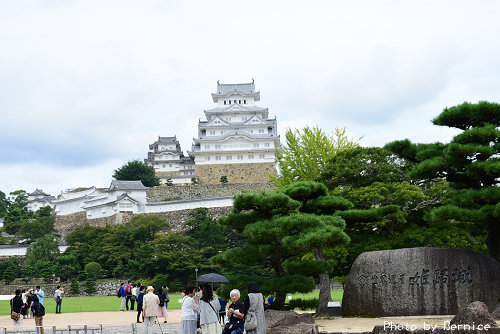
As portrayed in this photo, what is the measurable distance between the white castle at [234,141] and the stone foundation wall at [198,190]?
414 cm

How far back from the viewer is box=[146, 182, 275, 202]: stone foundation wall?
48.8 meters

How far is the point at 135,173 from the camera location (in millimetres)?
55500

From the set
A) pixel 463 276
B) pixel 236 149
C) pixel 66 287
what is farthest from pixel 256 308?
pixel 236 149

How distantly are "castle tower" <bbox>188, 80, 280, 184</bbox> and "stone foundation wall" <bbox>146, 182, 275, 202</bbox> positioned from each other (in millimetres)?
4143

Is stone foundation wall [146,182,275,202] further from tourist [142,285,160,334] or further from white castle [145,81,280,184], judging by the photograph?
tourist [142,285,160,334]

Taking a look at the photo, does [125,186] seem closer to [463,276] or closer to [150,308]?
[150,308]

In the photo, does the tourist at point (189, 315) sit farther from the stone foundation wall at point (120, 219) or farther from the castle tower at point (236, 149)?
the castle tower at point (236, 149)

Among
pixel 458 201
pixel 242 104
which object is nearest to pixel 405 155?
pixel 458 201

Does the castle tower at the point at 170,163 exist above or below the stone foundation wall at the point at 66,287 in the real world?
above

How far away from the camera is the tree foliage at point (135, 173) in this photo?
181 feet

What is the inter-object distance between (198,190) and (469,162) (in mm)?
39092

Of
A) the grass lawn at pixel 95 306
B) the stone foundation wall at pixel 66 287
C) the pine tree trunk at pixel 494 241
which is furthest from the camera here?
the stone foundation wall at pixel 66 287

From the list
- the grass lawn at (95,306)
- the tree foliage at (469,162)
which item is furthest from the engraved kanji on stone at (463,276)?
the grass lawn at (95,306)

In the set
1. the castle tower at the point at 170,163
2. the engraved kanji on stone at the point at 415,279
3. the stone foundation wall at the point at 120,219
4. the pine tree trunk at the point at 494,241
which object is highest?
the castle tower at the point at 170,163
